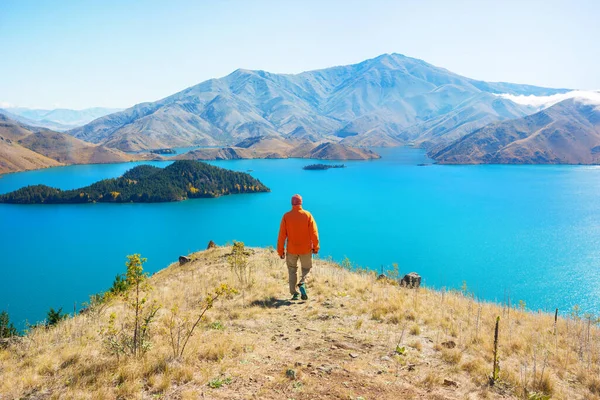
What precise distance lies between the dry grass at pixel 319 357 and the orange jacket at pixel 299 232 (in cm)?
166

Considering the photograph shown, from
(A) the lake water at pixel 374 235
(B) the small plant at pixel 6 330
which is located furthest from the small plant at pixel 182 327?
(B) the small plant at pixel 6 330

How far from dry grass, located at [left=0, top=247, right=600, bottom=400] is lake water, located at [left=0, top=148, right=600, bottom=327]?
3.16 m

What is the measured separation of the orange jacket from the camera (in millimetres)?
10547

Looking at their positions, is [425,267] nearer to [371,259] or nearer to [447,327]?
[371,259]

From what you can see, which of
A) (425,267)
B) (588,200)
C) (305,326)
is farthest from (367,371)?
(588,200)

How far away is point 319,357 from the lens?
23.6 feet

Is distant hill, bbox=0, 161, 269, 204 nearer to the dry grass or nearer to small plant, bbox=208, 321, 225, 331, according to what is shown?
the dry grass

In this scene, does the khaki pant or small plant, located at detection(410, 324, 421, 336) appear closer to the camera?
small plant, located at detection(410, 324, 421, 336)

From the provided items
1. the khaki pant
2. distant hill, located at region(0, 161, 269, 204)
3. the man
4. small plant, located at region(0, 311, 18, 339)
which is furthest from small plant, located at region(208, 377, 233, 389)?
distant hill, located at region(0, 161, 269, 204)

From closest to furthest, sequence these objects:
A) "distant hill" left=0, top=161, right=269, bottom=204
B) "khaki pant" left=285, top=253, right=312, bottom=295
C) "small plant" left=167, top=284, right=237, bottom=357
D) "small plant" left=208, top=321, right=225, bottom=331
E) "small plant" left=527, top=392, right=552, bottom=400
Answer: "small plant" left=527, top=392, right=552, bottom=400
"small plant" left=167, top=284, right=237, bottom=357
"small plant" left=208, top=321, right=225, bottom=331
"khaki pant" left=285, top=253, right=312, bottom=295
"distant hill" left=0, top=161, right=269, bottom=204

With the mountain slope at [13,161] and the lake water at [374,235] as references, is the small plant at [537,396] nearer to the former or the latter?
the lake water at [374,235]

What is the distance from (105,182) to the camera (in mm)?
119500

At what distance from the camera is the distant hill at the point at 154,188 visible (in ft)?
368

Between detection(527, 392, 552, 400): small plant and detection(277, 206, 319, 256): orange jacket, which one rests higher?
detection(277, 206, 319, 256): orange jacket
